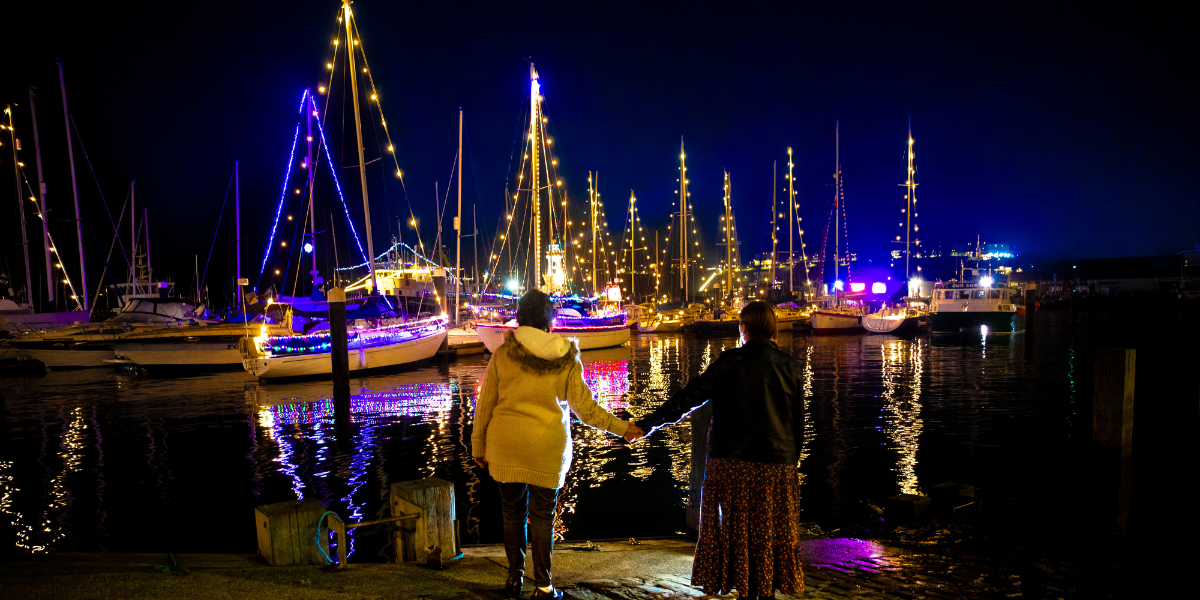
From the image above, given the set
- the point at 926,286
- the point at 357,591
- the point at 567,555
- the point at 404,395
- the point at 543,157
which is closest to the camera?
the point at 357,591

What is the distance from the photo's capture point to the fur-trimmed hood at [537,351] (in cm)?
355

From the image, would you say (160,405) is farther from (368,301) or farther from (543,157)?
(543,157)

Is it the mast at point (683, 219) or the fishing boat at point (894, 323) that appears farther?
the mast at point (683, 219)

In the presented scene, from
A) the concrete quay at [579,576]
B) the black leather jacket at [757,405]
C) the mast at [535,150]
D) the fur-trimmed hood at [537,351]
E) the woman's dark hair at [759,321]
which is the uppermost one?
the mast at [535,150]

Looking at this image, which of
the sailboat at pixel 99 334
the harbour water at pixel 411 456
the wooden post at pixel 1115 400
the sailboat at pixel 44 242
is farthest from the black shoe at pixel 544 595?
the sailboat at pixel 44 242

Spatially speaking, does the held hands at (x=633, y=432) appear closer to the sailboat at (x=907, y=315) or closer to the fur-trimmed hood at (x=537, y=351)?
the fur-trimmed hood at (x=537, y=351)

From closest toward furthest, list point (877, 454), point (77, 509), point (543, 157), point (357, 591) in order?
point (357, 591), point (77, 509), point (877, 454), point (543, 157)

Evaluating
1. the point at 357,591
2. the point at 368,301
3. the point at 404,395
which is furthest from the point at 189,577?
the point at 368,301

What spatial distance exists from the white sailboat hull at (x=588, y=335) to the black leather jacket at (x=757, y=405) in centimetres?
2669

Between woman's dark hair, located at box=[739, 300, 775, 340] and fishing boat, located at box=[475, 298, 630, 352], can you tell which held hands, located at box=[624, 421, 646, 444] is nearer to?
woman's dark hair, located at box=[739, 300, 775, 340]

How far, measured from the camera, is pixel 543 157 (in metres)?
33.7

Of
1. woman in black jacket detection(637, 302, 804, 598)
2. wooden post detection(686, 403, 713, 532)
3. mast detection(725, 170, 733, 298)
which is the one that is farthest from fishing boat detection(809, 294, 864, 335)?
woman in black jacket detection(637, 302, 804, 598)

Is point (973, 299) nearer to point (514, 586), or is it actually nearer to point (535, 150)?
point (535, 150)

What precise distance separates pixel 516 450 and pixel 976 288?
5414 centimetres
